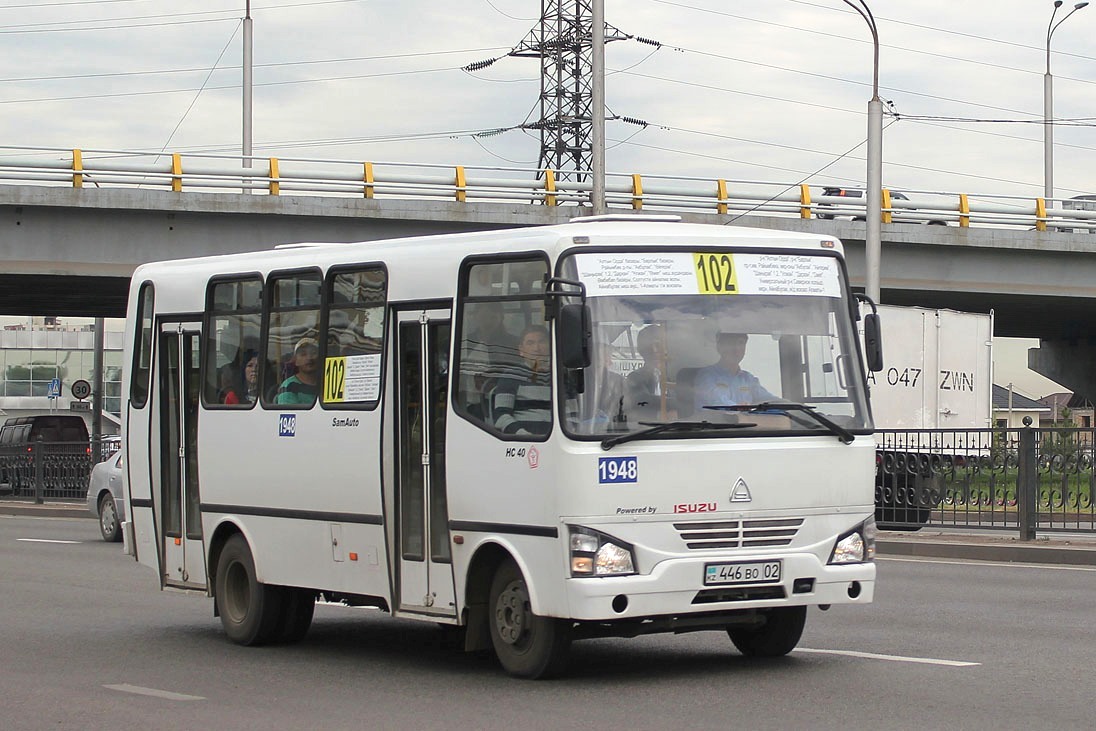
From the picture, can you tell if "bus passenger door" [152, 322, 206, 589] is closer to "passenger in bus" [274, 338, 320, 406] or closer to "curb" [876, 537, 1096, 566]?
"passenger in bus" [274, 338, 320, 406]

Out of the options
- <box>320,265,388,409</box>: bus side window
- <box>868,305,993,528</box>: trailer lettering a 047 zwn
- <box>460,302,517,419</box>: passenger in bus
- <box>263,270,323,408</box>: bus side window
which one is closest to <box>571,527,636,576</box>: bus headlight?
<box>460,302,517,419</box>: passenger in bus

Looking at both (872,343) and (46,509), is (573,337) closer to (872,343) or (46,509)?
(872,343)

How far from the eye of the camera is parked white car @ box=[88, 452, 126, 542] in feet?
77.4

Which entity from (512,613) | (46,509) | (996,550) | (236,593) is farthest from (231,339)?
(46,509)

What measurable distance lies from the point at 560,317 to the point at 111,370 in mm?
120378

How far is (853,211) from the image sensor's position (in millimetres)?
40375

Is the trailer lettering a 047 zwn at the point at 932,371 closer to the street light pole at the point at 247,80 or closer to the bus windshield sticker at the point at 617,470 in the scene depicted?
the bus windshield sticker at the point at 617,470

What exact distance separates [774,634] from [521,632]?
1.64 meters

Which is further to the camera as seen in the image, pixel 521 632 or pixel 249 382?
pixel 249 382

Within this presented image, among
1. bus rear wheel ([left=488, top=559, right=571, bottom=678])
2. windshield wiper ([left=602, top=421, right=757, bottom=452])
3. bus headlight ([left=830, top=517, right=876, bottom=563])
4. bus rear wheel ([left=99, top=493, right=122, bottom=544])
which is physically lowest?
bus rear wheel ([left=99, top=493, right=122, bottom=544])

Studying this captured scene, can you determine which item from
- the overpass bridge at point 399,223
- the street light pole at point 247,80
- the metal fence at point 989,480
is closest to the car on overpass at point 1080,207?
the overpass bridge at point 399,223

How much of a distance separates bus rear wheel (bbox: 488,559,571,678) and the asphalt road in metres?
0.12

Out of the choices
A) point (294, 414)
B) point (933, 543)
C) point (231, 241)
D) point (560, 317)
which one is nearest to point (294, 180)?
point (231, 241)

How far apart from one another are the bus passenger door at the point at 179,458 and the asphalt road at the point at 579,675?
57 cm
